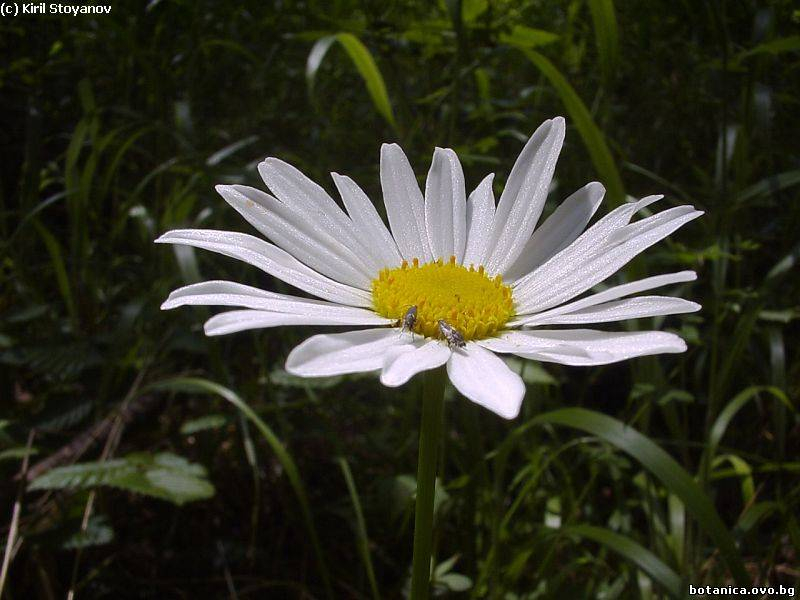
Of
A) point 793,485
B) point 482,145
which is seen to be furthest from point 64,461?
point 793,485

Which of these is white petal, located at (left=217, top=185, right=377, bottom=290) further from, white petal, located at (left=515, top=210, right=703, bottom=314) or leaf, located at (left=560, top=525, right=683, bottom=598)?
leaf, located at (left=560, top=525, right=683, bottom=598)

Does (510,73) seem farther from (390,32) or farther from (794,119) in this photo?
(794,119)

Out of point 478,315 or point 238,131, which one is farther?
point 238,131

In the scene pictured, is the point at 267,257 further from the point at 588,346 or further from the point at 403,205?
the point at 588,346

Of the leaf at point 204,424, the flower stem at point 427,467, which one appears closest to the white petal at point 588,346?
the flower stem at point 427,467

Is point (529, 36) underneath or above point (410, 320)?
above

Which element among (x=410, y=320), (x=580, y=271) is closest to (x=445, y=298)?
(x=410, y=320)

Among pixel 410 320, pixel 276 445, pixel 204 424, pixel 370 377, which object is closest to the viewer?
pixel 410 320
